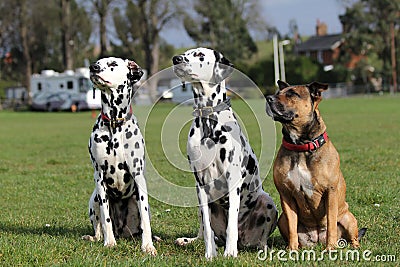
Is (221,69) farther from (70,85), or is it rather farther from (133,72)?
(70,85)

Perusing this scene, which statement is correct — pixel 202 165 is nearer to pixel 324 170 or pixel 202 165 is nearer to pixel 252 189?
pixel 252 189

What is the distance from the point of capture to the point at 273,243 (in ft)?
21.8

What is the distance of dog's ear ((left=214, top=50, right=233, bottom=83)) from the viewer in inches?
234

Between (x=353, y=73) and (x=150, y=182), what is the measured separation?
7383 cm

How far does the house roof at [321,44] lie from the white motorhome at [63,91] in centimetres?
5514

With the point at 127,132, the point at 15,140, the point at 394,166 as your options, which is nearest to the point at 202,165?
the point at 127,132

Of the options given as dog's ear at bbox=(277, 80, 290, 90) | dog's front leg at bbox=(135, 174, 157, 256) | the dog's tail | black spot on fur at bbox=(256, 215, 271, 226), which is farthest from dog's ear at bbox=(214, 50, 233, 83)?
the dog's tail

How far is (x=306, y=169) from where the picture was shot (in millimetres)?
5965

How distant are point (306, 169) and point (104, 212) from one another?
2360mm

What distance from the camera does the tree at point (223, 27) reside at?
84062 mm

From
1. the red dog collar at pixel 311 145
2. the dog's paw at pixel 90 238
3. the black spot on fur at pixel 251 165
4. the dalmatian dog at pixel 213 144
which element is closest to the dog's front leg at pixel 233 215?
the dalmatian dog at pixel 213 144

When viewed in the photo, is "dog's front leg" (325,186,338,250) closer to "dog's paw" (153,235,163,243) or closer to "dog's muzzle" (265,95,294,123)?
"dog's muzzle" (265,95,294,123)

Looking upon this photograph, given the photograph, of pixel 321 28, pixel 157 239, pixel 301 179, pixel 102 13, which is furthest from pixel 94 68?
pixel 321 28

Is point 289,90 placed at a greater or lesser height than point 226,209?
greater
